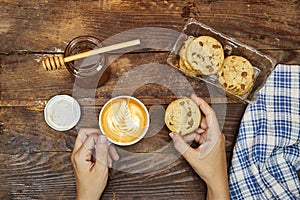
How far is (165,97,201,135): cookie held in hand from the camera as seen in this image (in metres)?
1.47

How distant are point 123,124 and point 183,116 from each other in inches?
7.8

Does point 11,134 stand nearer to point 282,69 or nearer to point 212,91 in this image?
point 212,91

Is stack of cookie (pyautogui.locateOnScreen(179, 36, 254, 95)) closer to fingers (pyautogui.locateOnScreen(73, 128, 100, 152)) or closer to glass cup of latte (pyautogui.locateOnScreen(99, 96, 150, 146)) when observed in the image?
glass cup of latte (pyautogui.locateOnScreen(99, 96, 150, 146))

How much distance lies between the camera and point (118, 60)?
1559mm

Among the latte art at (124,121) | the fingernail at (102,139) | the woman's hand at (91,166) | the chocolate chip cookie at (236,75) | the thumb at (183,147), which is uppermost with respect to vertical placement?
the chocolate chip cookie at (236,75)

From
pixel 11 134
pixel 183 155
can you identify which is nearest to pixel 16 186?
pixel 11 134

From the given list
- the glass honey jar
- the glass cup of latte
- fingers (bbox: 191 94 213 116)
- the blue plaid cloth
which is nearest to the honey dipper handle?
the glass honey jar

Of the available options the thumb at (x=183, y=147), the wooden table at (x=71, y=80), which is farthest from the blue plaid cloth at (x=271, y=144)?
the thumb at (x=183, y=147)

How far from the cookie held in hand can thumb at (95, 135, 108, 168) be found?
0.22 metres

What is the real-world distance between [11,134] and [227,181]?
2.45 ft

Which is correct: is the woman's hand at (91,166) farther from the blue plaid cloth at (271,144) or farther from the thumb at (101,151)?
the blue plaid cloth at (271,144)

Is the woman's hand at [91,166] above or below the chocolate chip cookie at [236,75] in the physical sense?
below

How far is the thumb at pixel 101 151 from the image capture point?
1.42 meters

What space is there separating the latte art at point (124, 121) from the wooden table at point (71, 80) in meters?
0.08
